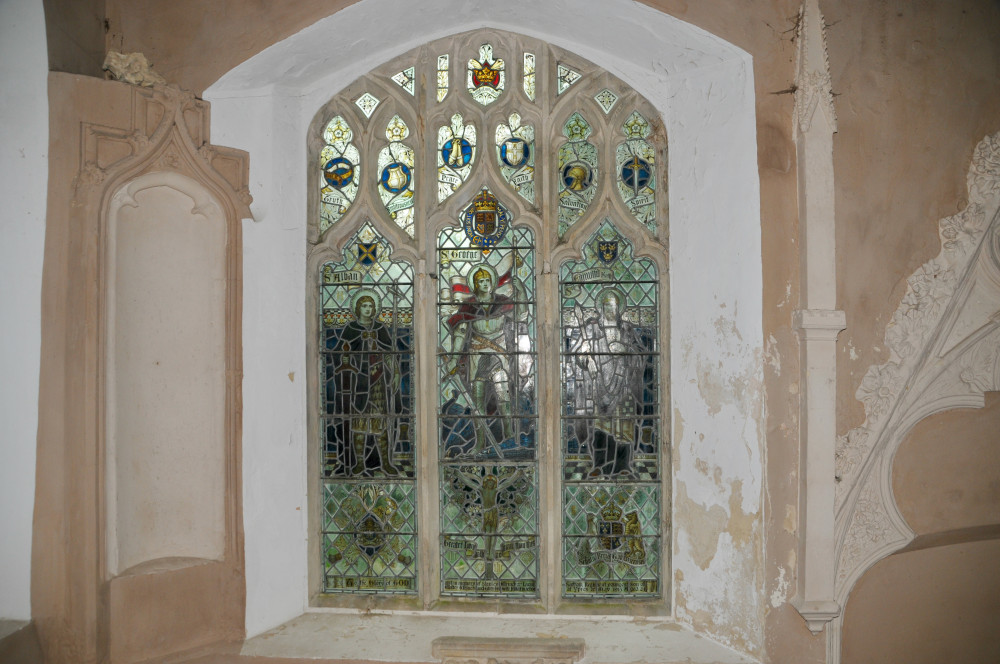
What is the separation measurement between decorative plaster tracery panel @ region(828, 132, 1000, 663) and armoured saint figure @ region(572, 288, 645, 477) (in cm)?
101

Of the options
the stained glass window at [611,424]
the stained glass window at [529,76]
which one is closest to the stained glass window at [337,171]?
the stained glass window at [529,76]

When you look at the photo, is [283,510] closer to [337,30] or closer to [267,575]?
[267,575]

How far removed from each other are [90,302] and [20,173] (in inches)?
23.4

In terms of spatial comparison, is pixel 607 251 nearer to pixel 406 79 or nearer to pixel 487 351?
pixel 487 351

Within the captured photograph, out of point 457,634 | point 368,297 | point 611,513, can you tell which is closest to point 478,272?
point 368,297

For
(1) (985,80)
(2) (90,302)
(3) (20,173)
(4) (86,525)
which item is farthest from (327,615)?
(1) (985,80)

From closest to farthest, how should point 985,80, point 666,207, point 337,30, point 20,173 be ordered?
point 20,173, point 985,80, point 337,30, point 666,207

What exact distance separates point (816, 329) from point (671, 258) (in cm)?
86

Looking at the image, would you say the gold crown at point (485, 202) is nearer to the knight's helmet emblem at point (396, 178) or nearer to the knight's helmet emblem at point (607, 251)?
the knight's helmet emblem at point (396, 178)

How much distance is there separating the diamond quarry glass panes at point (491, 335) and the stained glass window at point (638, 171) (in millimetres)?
10

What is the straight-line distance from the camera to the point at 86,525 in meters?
3.03

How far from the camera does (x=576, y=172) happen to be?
12.2 ft

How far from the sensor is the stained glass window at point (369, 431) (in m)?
3.70

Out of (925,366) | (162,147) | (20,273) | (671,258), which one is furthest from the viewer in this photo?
(671,258)
